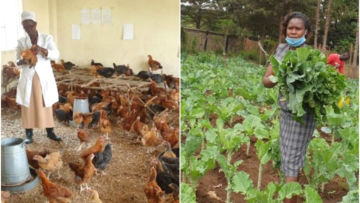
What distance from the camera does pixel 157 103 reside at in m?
1.72

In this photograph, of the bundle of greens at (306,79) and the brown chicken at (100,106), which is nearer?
the bundle of greens at (306,79)

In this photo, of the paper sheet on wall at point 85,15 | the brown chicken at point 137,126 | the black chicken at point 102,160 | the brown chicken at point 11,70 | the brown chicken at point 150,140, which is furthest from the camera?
the brown chicken at point 137,126

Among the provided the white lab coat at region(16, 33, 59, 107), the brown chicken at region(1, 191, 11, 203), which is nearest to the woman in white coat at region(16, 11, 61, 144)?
the white lab coat at region(16, 33, 59, 107)

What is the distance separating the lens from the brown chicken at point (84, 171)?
131 cm

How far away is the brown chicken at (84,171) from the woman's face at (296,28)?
84cm

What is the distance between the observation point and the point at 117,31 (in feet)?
4.52

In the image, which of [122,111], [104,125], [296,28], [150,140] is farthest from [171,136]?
[296,28]

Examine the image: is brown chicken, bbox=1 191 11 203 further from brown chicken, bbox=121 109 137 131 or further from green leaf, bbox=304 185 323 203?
green leaf, bbox=304 185 323 203

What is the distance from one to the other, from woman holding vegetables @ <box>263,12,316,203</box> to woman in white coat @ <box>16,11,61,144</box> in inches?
30.9

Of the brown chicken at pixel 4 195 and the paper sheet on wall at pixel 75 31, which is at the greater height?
the paper sheet on wall at pixel 75 31

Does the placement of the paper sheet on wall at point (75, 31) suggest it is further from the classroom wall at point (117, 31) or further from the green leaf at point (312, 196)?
the green leaf at point (312, 196)

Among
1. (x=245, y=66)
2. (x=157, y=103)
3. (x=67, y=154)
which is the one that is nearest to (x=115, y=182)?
(x=67, y=154)

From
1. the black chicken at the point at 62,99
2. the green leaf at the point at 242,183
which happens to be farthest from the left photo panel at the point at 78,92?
the green leaf at the point at 242,183

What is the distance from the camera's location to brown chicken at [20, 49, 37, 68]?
1.22 m
